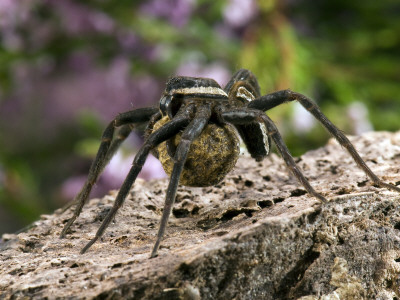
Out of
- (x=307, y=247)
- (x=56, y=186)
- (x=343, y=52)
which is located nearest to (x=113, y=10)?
(x=56, y=186)

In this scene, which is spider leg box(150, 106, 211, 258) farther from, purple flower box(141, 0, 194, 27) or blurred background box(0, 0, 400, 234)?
purple flower box(141, 0, 194, 27)

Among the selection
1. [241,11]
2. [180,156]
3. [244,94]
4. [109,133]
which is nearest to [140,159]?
[180,156]

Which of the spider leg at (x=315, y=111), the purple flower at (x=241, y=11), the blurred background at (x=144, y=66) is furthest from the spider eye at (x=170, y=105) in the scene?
the purple flower at (x=241, y=11)

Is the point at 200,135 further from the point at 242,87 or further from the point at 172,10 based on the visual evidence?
the point at 172,10

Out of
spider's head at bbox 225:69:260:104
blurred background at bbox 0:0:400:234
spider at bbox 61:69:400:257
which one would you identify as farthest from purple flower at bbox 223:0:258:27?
spider at bbox 61:69:400:257

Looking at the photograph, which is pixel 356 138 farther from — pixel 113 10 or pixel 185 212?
pixel 113 10

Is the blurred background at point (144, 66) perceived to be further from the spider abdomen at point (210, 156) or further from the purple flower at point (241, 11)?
the spider abdomen at point (210, 156)
